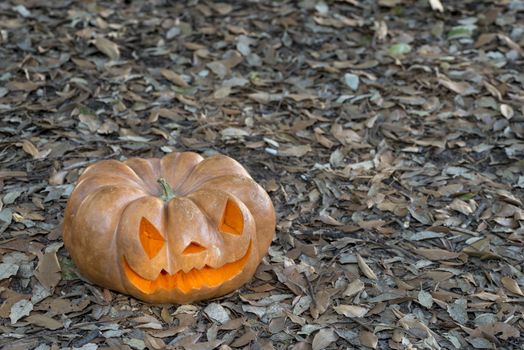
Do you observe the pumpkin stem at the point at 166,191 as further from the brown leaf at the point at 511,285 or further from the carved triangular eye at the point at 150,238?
the brown leaf at the point at 511,285

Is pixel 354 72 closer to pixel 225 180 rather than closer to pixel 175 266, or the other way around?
pixel 225 180

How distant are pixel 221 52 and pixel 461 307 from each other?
3.17 metres

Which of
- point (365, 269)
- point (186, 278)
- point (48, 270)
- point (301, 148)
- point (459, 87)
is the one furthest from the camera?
point (459, 87)

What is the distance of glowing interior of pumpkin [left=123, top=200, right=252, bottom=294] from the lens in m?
3.98

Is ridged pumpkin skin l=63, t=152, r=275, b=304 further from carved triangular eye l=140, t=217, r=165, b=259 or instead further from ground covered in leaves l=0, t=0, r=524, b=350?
ground covered in leaves l=0, t=0, r=524, b=350

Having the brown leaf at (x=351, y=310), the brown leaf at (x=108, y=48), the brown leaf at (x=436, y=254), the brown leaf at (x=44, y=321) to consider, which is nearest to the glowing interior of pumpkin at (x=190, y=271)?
the brown leaf at (x=44, y=321)

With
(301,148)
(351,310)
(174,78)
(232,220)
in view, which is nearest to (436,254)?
(351,310)

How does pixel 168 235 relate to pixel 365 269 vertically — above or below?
above

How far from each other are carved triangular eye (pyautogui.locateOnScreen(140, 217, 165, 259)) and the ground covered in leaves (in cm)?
30

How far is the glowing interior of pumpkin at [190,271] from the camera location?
3.98m

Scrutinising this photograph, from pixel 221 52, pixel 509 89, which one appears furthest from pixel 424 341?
pixel 221 52

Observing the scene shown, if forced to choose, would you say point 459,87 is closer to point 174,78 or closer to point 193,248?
point 174,78

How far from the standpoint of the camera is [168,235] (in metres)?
3.94

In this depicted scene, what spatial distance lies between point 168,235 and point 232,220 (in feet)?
1.13
